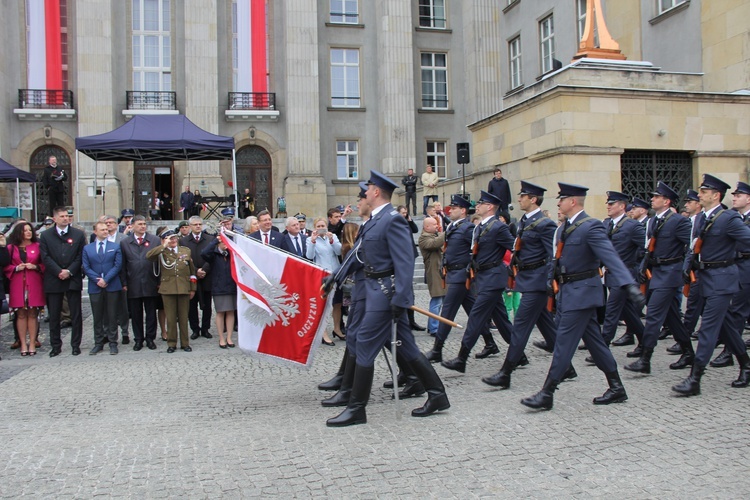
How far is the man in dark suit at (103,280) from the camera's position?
421 inches

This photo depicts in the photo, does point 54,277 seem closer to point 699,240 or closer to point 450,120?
point 699,240

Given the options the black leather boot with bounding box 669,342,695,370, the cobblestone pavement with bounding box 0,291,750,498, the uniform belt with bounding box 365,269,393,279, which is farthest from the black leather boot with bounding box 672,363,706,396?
the uniform belt with bounding box 365,269,393,279

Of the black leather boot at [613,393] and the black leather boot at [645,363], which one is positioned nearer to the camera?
the black leather boot at [613,393]

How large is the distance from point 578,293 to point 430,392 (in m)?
1.68

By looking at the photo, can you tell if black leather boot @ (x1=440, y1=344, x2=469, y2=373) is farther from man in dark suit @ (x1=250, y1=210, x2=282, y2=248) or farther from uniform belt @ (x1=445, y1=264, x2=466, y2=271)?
man in dark suit @ (x1=250, y1=210, x2=282, y2=248)

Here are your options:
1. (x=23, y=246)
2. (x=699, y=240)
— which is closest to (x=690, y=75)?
(x=699, y=240)

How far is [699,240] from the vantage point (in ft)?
25.2

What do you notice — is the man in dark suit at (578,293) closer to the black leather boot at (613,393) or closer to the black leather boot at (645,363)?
the black leather boot at (613,393)

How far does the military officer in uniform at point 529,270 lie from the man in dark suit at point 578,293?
1.96 ft

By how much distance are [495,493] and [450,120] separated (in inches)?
1286

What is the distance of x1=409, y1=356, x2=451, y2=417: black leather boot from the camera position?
6.50 meters

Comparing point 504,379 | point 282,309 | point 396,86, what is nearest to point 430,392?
point 504,379

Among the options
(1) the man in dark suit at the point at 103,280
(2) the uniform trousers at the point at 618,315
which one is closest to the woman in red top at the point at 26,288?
(1) the man in dark suit at the point at 103,280

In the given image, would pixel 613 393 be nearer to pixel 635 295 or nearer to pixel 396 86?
pixel 635 295
